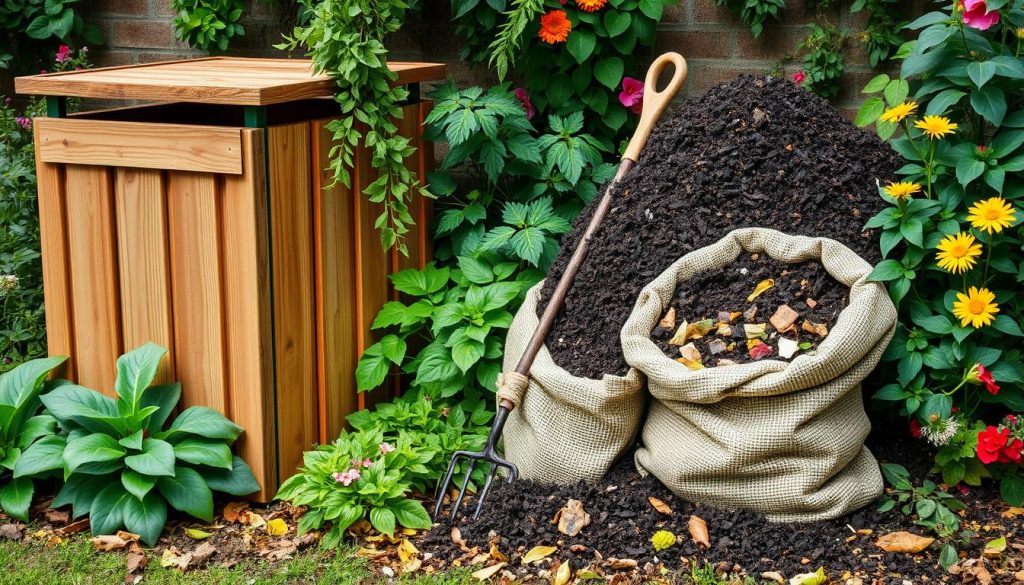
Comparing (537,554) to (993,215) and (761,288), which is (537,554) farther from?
(993,215)

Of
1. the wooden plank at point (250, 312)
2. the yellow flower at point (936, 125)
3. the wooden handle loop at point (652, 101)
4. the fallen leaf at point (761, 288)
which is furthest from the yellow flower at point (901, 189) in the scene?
the wooden plank at point (250, 312)

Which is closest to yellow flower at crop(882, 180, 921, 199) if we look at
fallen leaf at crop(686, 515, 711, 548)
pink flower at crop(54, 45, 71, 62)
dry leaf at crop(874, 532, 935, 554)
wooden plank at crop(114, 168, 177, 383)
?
dry leaf at crop(874, 532, 935, 554)

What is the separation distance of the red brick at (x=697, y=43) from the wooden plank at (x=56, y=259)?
6.95 ft

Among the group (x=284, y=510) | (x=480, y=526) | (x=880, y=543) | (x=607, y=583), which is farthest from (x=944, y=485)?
(x=284, y=510)

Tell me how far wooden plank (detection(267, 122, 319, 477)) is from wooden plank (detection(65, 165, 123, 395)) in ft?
1.71

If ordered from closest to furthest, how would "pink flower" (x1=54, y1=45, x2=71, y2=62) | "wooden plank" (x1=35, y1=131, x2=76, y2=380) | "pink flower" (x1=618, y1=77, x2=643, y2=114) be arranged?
"wooden plank" (x1=35, y1=131, x2=76, y2=380), "pink flower" (x1=618, y1=77, x2=643, y2=114), "pink flower" (x1=54, y1=45, x2=71, y2=62)

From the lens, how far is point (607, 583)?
272 centimetres

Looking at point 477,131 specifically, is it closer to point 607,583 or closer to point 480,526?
point 480,526

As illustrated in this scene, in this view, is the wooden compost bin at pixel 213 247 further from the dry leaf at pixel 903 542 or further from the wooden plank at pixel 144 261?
the dry leaf at pixel 903 542

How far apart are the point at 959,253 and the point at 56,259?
101 inches

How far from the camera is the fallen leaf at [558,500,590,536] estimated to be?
289 centimetres

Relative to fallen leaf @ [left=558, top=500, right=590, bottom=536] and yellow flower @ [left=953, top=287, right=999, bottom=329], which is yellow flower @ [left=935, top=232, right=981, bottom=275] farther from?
fallen leaf @ [left=558, top=500, right=590, bottom=536]

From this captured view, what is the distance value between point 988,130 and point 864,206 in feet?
2.42

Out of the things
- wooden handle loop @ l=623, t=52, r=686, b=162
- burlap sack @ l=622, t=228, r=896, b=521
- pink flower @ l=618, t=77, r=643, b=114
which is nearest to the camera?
burlap sack @ l=622, t=228, r=896, b=521
